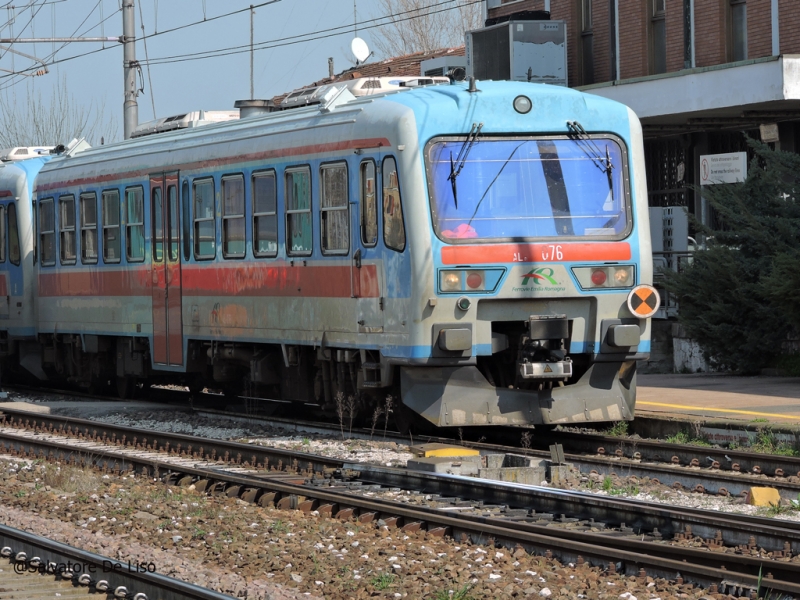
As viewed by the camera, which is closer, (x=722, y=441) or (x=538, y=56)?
(x=722, y=441)

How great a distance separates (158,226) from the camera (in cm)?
1756

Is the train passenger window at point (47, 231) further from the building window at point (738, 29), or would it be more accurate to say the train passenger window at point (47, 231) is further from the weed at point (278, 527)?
the weed at point (278, 527)

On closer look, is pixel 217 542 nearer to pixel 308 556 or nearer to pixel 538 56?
pixel 308 556

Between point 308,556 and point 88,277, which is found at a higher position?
point 88,277

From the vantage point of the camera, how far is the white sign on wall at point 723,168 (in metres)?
21.2

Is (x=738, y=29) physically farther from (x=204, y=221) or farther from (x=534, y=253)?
(x=534, y=253)

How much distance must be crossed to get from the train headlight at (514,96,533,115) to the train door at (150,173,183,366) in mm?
5214

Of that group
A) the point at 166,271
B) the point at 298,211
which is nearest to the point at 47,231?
the point at 166,271

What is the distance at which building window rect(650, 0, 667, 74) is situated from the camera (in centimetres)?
2412

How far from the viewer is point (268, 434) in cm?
1518

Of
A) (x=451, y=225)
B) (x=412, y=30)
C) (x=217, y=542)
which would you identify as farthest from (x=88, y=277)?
(x=412, y=30)

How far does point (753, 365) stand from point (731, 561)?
11656 mm

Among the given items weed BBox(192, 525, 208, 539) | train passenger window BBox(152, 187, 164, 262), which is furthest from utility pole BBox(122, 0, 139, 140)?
weed BBox(192, 525, 208, 539)

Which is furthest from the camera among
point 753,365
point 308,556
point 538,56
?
point 538,56
